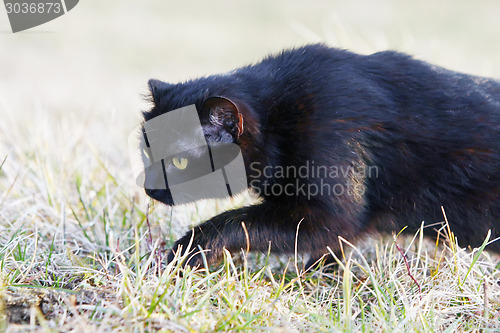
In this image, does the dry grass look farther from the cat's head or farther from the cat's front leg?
the cat's head

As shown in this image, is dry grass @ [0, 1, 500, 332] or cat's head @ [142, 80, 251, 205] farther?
cat's head @ [142, 80, 251, 205]

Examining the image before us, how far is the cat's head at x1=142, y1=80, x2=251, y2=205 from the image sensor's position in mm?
2125

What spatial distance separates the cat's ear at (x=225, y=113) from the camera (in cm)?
205

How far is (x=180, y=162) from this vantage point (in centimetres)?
228

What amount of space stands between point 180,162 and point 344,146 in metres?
0.70

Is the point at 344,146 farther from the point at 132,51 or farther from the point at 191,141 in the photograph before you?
the point at 132,51

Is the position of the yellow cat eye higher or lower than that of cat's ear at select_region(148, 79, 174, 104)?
lower

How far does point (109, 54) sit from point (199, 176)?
6959 mm

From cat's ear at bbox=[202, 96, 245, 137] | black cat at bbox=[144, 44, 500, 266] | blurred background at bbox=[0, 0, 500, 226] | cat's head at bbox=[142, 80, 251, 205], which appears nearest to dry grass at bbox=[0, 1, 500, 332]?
blurred background at bbox=[0, 0, 500, 226]

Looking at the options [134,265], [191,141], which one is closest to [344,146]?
[191,141]

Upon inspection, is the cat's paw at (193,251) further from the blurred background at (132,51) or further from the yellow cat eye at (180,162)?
the blurred background at (132,51)

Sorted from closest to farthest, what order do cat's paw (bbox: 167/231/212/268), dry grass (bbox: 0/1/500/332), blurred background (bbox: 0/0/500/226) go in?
dry grass (bbox: 0/1/500/332) < cat's paw (bbox: 167/231/212/268) < blurred background (bbox: 0/0/500/226)

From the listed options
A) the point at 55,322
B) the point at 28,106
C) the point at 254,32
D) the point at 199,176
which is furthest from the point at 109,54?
the point at 55,322

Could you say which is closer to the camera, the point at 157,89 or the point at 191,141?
the point at 191,141
